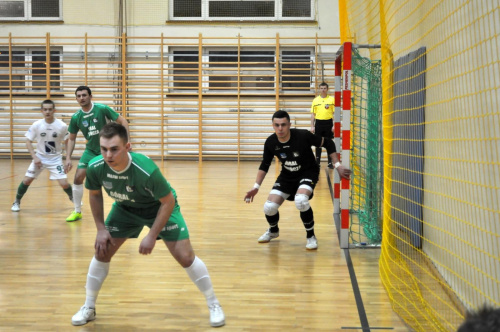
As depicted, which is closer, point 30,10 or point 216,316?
point 216,316

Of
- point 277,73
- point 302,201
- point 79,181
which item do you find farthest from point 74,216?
point 277,73

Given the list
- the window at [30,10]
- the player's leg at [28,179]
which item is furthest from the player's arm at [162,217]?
the window at [30,10]

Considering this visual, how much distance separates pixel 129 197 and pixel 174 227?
0.37 m

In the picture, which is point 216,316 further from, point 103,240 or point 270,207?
point 270,207

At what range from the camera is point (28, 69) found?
661 inches

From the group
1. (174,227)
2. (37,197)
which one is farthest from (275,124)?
(37,197)

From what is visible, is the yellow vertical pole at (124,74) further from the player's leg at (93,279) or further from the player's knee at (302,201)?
the player's leg at (93,279)

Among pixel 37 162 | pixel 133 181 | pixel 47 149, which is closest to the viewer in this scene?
pixel 133 181

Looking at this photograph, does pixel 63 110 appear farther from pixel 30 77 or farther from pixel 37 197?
pixel 37 197

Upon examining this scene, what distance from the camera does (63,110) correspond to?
17.0m

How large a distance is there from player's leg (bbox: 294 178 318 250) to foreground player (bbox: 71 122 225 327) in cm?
232

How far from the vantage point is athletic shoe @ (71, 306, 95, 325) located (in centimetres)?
423

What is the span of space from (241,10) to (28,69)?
239 inches

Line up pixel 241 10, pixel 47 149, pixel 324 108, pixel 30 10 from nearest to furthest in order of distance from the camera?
pixel 47 149 < pixel 324 108 < pixel 241 10 < pixel 30 10
